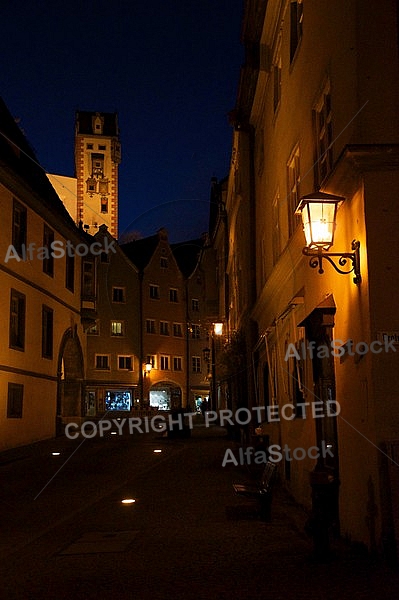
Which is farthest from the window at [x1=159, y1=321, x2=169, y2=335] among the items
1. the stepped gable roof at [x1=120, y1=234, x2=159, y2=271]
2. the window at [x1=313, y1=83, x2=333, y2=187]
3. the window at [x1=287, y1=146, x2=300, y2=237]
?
the window at [x1=313, y1=83, x2=333, y2=187]

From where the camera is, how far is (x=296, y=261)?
12320mm

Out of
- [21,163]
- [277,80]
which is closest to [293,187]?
[277,80]

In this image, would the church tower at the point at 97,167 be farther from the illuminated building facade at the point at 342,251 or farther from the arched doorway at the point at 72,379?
the illuminated building facade at the point at 342,251

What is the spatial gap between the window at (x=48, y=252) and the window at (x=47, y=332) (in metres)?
1.58

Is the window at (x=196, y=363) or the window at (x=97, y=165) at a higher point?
the window at (x=97, y=165)

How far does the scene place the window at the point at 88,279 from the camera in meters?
34.8

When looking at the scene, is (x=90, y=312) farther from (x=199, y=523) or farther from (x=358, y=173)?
(x=358, y=173)

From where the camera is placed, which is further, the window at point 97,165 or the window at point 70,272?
the window at point 97,165

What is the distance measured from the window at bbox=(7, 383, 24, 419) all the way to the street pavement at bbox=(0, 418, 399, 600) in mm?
7029

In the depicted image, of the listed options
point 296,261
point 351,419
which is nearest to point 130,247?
point 296,261

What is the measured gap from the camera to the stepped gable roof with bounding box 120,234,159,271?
2122 inches

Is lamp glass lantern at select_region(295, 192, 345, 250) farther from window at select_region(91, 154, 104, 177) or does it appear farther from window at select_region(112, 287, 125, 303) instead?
window at select_region(91, 154, 104, 177)

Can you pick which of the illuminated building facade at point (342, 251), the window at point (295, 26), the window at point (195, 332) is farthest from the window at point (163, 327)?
the window at point (295, 26)

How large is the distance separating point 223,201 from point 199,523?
80.7ft
